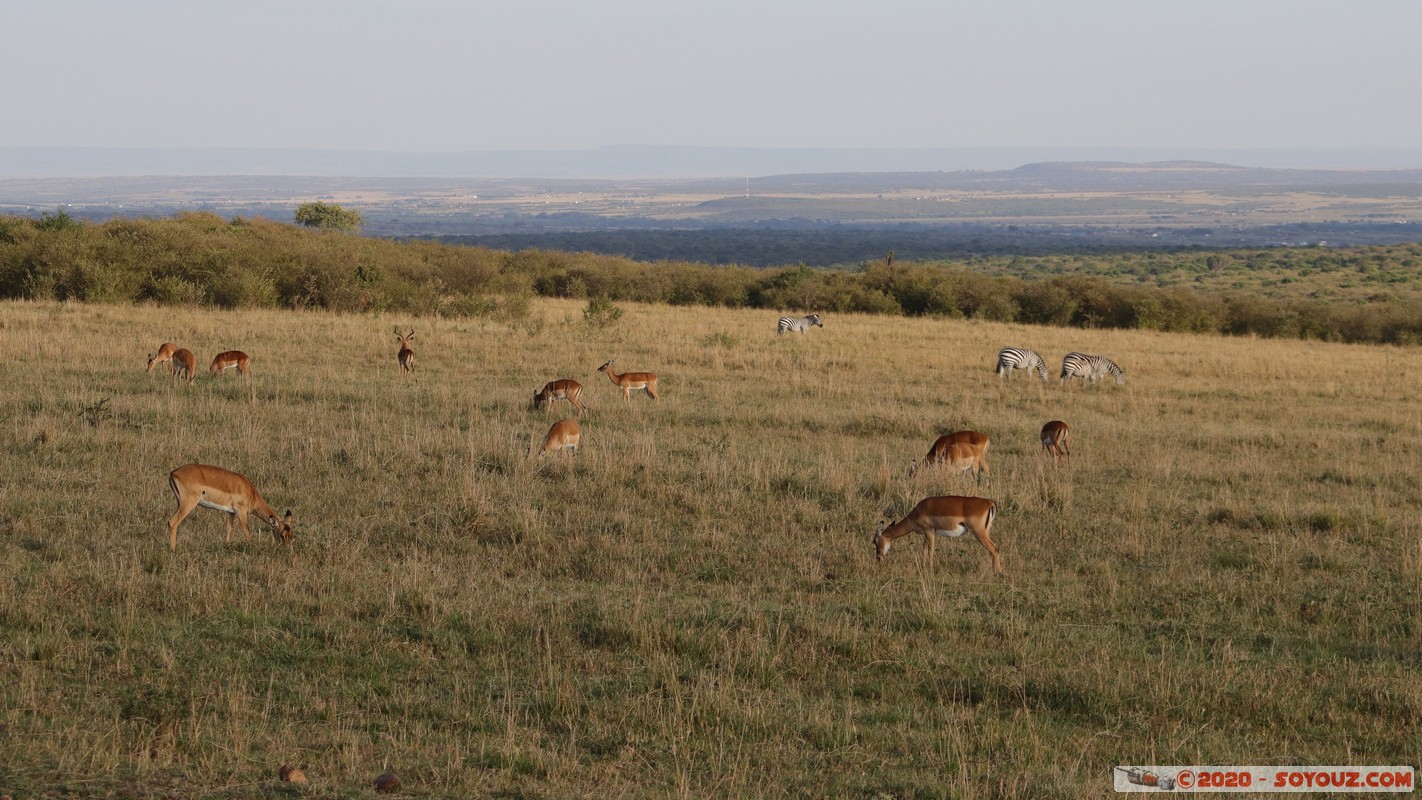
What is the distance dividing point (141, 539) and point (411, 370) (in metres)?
12.0

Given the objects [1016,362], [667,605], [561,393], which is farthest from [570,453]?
[1016,362]

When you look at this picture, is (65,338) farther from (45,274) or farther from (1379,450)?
(1379,450)

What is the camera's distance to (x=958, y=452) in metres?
12.5

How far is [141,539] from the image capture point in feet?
29.7

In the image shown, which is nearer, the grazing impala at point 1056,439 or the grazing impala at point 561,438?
the grazing impala at point 561,438

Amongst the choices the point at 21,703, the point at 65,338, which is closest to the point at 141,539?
the point at 21,703

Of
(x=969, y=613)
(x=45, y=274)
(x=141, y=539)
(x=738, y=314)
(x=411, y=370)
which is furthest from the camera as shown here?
(x=738, y=314)

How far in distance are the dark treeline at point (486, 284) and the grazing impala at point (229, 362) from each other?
1340 centimetres

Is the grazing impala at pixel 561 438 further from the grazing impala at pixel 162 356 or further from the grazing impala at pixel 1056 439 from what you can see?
the grazing impala at pixel 162 356

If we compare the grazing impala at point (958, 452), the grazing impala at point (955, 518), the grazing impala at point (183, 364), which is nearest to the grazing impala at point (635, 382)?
the grazing impala at point (183, 364)

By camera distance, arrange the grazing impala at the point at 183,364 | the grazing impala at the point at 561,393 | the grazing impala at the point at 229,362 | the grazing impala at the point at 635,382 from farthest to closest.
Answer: the grazing impala at the point at 635,382 < the grazing impala at the point at 229,362 < the grazing impala at the point at 183,364 < the grazing impala at the point at 561,393

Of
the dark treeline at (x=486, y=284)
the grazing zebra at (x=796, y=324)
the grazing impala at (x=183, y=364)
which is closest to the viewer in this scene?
the grazing impala at (x=183, y=364)

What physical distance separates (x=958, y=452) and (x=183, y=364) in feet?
38.7

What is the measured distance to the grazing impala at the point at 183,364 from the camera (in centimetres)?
1798
